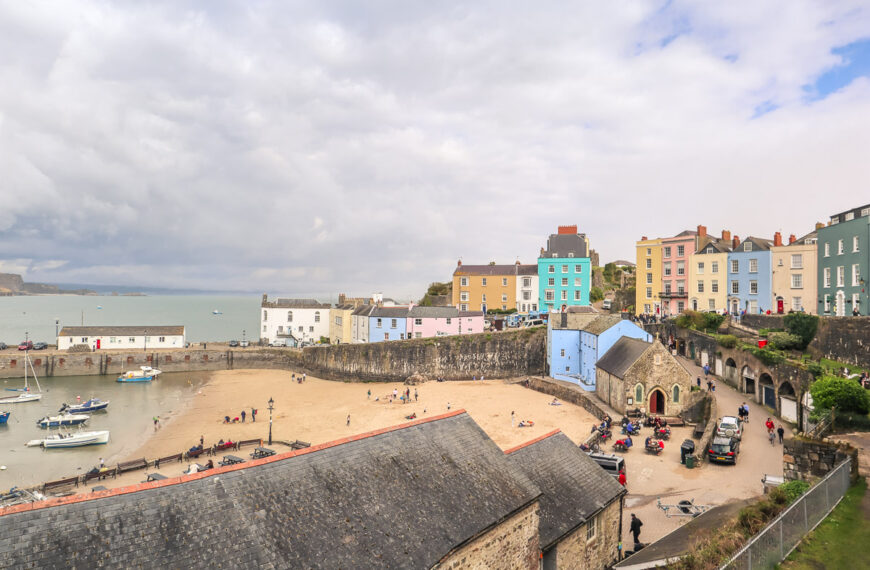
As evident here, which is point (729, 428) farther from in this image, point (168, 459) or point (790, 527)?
point (168, 459)

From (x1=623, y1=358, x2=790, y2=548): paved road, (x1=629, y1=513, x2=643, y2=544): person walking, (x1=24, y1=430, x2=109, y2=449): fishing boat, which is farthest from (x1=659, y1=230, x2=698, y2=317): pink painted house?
(x1=24, y1=430, x2=109, y2=449): fishing boat

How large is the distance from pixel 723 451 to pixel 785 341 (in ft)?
42.8

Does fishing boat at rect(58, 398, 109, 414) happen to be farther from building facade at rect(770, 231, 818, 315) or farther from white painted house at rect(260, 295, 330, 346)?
building facade at rect(770, 231, 818, 315)

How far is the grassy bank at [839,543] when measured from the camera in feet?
27.8

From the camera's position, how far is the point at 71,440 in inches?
1129

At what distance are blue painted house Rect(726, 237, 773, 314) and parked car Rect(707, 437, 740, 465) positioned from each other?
95.1 feet

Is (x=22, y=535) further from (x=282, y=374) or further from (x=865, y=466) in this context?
(x=282, y=374)

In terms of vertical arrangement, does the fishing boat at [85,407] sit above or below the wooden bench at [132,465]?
below

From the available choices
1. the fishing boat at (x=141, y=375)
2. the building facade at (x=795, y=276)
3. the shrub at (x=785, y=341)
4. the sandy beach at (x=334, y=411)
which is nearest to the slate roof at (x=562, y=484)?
the sandy beach at (x=334, y=411)

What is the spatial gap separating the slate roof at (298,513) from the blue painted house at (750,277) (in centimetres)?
4360

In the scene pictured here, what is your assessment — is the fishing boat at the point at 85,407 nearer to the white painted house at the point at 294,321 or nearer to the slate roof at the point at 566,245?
the white painted house at the point at 294,321

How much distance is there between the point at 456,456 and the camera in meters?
11.2

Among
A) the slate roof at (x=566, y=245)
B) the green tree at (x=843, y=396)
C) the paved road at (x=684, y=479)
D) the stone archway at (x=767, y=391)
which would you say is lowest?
the paved road at (x=684, y=479)

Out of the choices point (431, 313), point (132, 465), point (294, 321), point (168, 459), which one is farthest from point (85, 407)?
point (431, 313)
